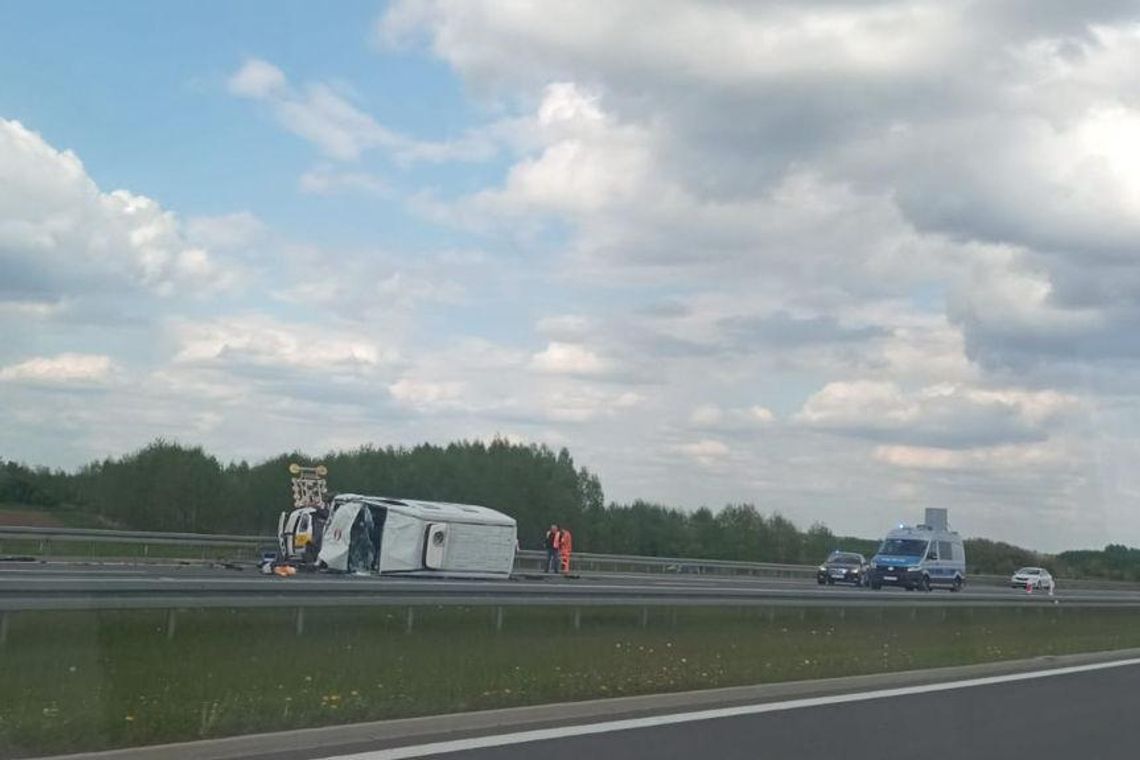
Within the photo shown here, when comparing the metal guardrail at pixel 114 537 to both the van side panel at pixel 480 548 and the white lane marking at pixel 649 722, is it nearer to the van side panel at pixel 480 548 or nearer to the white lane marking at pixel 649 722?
the van side panel at pixel 480 548

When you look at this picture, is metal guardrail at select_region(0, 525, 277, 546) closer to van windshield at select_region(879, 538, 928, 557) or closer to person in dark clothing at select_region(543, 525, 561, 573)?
person in dark clothing at select_region(543, 525, 561, 573)

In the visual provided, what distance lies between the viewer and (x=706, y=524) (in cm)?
9294

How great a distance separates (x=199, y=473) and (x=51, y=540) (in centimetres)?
2602

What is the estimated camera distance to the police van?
50.5 meters

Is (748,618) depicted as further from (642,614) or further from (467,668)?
(467,668)

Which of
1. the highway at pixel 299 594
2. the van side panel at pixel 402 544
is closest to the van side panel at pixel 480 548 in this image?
the van side panel at pixel 402 544

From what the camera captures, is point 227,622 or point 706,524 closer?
point 227,622

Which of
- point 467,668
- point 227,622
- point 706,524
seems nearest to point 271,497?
point 706,524

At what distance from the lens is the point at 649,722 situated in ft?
42.7

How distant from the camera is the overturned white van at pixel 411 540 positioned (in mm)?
33906

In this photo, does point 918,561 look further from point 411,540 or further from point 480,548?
point 411,540

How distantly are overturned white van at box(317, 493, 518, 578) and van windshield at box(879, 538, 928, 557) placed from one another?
20.4 m

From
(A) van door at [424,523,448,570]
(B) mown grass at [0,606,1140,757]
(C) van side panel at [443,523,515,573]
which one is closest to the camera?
(B) mown grass at [0,606,1140,757]

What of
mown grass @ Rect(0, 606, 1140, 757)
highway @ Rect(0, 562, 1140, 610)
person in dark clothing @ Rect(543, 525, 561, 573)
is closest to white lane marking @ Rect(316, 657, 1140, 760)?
mown grass @ Rect(0, 606, 1140, 757)
